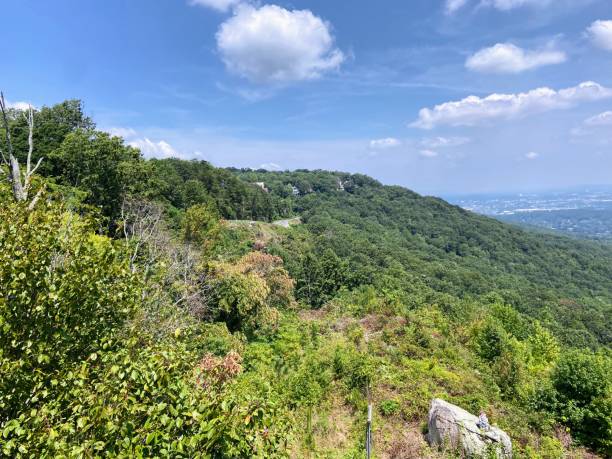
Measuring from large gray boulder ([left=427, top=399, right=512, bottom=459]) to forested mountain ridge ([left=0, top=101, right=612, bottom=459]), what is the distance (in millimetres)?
461

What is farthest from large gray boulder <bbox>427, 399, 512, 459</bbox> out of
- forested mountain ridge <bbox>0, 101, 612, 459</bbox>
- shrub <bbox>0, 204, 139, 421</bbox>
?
shrub <bbox>0, 204, 139, 421</bbox>

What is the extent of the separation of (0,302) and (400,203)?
408 ft

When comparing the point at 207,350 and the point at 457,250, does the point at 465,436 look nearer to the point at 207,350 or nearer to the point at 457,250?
the point at 207,350

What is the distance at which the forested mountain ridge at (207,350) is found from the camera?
2.90 m

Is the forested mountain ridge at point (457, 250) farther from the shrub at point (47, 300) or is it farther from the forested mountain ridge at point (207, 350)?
the shrub at point (47, 300)

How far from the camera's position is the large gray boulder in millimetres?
7973

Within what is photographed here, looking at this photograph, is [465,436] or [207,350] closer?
[465,436]

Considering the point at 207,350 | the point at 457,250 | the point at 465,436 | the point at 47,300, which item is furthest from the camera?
the point at 457,250

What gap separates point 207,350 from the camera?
12.3 meters

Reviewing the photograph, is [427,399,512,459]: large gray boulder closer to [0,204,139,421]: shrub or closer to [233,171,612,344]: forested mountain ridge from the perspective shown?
[0,204,139,421]: shrub

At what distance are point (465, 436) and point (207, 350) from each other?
27.5 feet

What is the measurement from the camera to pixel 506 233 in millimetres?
102188

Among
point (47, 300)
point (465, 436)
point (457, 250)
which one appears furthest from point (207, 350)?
point (457, 250)

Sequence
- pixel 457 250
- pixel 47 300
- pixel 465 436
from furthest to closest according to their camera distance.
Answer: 1. pixel 457 250
2. pixel 465 436
3. pixel 47 300
